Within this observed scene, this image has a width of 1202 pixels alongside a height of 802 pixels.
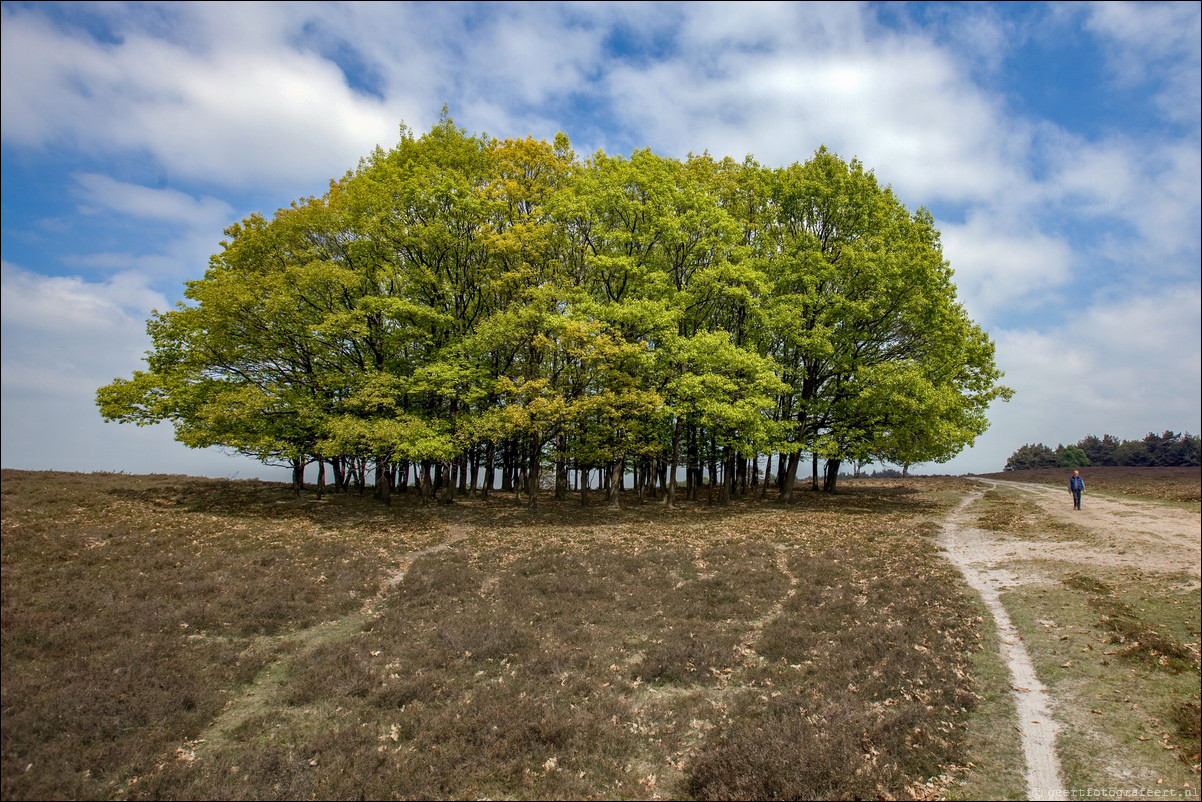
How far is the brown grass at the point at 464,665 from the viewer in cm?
840

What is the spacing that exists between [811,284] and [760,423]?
10826mm

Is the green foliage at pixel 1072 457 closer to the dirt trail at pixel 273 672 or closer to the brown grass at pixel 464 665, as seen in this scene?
the brown grass at pixel 464 665

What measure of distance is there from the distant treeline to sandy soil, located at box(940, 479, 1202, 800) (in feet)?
194

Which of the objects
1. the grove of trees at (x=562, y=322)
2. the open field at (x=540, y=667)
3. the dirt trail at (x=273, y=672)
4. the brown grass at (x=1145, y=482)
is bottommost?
the dirt trail at (x=273, y=672)

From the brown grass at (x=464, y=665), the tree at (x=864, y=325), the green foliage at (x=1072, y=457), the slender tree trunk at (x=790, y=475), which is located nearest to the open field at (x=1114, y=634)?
the brown grass at (x=464, y=665)

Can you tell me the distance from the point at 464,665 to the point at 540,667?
1.90 metres

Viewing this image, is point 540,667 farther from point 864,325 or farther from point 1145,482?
point 1145,482

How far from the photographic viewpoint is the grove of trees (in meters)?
28.8

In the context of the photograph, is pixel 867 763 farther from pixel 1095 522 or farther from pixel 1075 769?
pixel 1095 522

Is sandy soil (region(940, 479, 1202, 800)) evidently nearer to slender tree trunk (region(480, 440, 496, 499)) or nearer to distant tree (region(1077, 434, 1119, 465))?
slender tree trunk (region(480, 440, 496, 499))

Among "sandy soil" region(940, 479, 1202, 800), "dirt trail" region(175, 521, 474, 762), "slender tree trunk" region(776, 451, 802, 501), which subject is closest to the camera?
"sandy soil" region(940, 479, 1202, 800)

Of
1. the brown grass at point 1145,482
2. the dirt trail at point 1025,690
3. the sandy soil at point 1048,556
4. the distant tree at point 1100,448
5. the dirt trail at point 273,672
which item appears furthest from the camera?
the distant tree at point 1100,448

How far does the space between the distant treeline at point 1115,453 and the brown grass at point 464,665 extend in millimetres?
76752

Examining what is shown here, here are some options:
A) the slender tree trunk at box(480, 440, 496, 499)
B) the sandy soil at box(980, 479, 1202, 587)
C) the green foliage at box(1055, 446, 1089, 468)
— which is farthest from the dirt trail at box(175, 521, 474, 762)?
the green foliage at box(1055, 446, 1089, 468)
